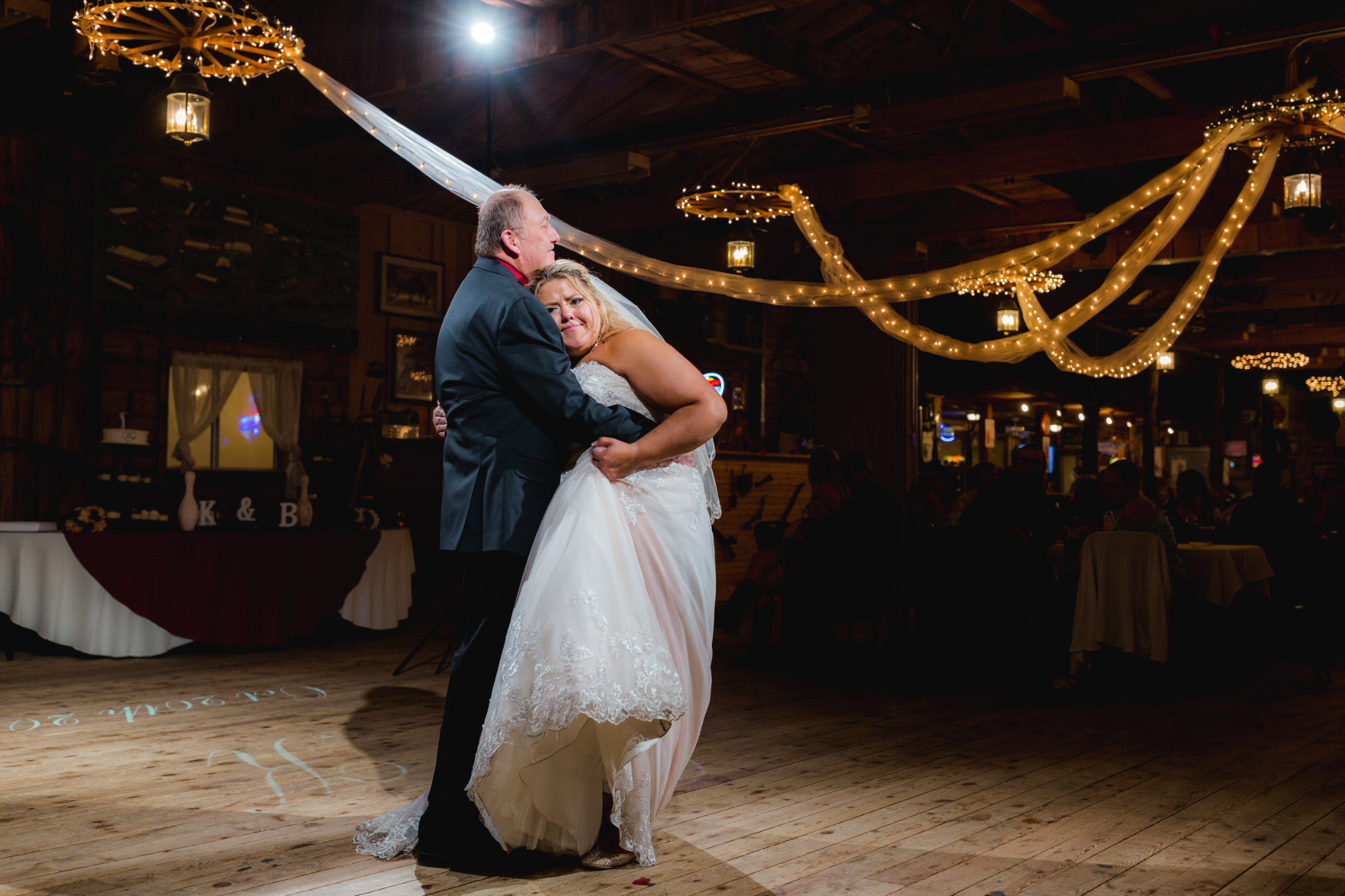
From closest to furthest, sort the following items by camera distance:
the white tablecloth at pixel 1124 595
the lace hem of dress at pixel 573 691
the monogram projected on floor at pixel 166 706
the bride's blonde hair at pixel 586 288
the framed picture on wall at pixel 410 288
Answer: the lace hem of dress at pixel 573 691 → the bride's blonde hair at pixel 586 288 → the monogram projected on floor at pixel 166 706 → the white tablecloth at pixel 1124 595 → the framed picture on wall at pixel 410 288

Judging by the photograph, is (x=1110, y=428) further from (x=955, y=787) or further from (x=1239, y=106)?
(x=955, y=787)

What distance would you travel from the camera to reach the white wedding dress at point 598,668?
8.00 feet

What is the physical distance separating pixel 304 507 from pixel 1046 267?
15.9ft

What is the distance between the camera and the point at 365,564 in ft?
23.5

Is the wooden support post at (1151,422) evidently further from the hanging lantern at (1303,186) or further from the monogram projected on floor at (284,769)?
the monogram projected on floor at (284,769)

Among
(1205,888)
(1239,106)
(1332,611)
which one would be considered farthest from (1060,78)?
(1205,888)

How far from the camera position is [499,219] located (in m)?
2.75

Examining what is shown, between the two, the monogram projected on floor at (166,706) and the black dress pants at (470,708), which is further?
the monogram projected on floor at (166,706)


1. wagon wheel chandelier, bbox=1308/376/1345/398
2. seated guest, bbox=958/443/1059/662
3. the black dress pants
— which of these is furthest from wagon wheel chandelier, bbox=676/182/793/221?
wagon wheel chandelier, bbox=1308/376/1345/398

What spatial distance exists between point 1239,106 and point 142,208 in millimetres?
7628

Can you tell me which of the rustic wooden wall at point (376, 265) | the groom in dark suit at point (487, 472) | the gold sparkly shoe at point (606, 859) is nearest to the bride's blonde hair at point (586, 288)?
the groom in dark suit at point (487, 472)

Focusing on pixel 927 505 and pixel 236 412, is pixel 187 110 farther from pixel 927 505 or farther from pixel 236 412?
pixel 927 505

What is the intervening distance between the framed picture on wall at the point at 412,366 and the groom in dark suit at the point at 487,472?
25.1 ft

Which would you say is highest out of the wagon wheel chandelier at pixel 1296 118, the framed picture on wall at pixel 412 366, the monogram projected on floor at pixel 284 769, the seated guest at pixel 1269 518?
the wagon wheel chandelier at pixel 1296 118
